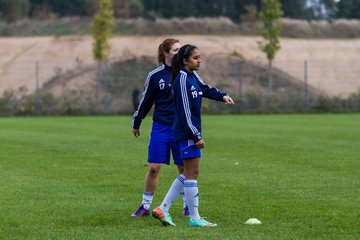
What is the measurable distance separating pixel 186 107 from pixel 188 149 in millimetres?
443

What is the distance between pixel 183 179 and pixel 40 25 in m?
71.6

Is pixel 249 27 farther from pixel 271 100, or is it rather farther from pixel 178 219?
pixel 178 219

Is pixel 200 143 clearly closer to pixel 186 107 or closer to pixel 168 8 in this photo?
pixel 186 107

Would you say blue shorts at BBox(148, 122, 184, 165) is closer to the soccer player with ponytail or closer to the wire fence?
the soccer player with ponytail

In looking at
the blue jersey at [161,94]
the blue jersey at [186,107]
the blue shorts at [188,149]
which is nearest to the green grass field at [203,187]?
the blue shorts at [188,149]

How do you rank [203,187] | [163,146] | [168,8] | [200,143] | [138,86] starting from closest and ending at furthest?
1. [200,143]
2. [163,146]
3. [203,187]
4. [138,86]
5. [168,8]

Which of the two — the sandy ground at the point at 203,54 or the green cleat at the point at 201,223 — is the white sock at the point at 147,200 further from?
the sandy ground at the point at 203,54

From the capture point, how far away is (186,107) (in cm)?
959

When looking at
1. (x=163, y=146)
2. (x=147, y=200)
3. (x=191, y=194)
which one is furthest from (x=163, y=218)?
(x=163, y=146)

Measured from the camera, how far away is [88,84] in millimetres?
50719

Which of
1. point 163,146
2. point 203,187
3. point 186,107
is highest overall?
point 186,107

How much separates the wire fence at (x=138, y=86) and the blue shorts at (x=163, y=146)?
30.8 m

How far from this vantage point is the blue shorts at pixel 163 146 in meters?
10.5

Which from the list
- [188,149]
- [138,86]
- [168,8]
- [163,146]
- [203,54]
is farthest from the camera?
[168,8]
